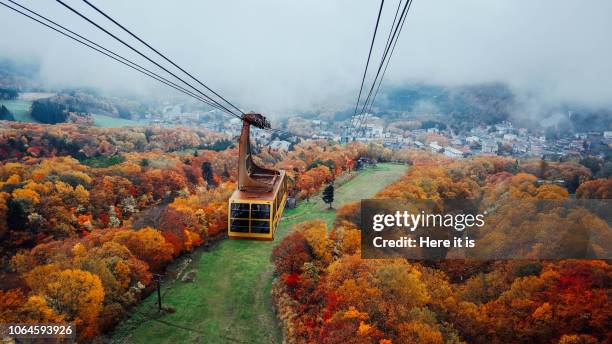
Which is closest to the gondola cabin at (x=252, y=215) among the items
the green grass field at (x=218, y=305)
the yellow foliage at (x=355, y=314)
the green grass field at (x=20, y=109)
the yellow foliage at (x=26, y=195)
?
the yellow foliage at (x=355, y=314)

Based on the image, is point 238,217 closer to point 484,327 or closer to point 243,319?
point 243,319

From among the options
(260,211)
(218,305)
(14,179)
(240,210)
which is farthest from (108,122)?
(260,211)

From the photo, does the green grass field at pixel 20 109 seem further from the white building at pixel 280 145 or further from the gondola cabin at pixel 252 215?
the gondola cabin at pixel 252 215

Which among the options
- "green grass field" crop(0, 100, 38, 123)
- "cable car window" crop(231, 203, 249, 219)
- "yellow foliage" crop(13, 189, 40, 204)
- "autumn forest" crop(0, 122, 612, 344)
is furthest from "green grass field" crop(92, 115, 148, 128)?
"cable car window" crop(231, 203, 249, 219)

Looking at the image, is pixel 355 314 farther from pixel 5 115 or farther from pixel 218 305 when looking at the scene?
pixel 5 115

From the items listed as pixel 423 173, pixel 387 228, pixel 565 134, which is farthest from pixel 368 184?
pixel 565 134
